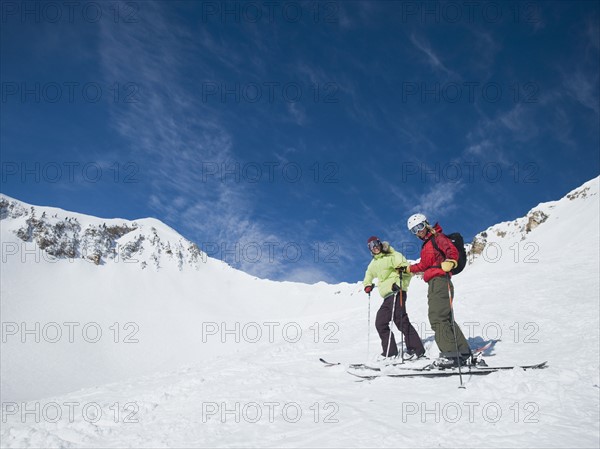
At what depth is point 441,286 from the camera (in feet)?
23.7

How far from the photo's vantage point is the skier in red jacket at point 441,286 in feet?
22.2

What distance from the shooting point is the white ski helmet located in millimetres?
7566

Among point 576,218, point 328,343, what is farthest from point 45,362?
point 576,218

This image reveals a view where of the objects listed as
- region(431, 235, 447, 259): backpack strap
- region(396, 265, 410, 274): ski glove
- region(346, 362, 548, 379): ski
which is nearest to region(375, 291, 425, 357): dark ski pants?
region(396, 265, 410, 274): ski glove

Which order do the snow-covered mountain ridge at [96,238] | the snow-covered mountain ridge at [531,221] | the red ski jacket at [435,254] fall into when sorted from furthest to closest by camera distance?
the snow-covered mountain ridge at [96,238], the snow-covered mountain ridge at [531,221], the red ski jacket at [435,254]

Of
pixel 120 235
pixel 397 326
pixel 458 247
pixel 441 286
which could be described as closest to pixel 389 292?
pixel 397 326

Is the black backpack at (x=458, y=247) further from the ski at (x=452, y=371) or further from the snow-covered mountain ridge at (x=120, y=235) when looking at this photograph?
the snow-covered mountain ridge at (x=120, y=235)

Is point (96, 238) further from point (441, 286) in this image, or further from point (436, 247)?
point (441, 286)

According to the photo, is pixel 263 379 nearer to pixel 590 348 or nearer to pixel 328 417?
pixel 328 417

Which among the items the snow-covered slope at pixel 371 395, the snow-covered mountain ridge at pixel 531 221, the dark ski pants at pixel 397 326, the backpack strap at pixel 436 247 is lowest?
the snow-covered slope at pixel 371 395

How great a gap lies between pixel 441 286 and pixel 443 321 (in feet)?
2.15

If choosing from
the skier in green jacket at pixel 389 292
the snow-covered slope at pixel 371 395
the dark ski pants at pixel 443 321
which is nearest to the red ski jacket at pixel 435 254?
the dark ski pants at pixel 443 321

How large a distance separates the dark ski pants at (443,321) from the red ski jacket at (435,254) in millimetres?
157

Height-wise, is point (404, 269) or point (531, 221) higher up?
point (531, 221)
